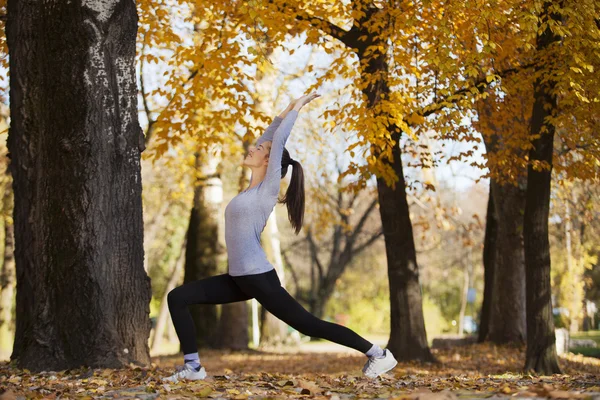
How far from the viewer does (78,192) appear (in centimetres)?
753

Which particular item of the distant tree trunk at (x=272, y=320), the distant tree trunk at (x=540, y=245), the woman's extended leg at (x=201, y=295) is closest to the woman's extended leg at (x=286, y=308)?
the woman's extended leg at (x=201, y=295)

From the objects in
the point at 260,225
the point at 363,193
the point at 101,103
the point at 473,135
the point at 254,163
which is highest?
the point at 363,193

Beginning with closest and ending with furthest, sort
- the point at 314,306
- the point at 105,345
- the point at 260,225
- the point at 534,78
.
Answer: the point at 260,225, the point at 105,345, the point at 534,78, the point at 314,306

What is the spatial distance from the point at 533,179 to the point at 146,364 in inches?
241

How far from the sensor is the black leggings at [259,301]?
6.00 m

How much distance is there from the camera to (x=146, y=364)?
25.7ft

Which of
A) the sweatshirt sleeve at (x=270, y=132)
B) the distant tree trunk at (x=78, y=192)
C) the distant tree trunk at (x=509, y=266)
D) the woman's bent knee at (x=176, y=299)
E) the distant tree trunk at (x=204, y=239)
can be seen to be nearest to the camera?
the woman's bent knee at (x=176, y=299)

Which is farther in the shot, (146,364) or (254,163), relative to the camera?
(146,364)

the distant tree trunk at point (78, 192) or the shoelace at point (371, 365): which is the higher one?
the distant tree trunk at point (78, 192)

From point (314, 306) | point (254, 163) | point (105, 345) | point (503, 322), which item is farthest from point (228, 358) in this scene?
point (314, 306)

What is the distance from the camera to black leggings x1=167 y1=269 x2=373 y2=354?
19.7ft

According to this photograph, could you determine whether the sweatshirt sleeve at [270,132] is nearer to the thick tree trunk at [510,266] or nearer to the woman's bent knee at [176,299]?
the woman's bent knee at [176,299]

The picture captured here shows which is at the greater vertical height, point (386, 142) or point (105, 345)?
point (386, 142)

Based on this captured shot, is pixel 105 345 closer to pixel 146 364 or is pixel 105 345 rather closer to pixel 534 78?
pixel 146 364
